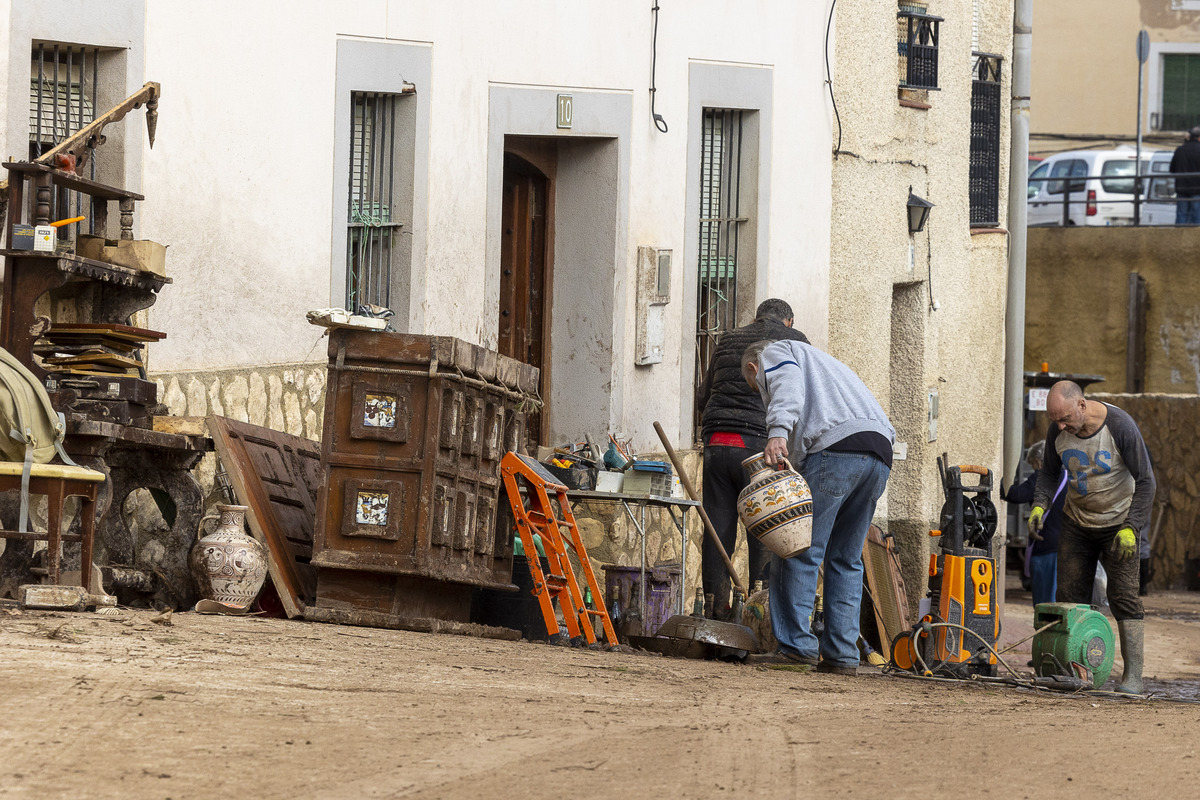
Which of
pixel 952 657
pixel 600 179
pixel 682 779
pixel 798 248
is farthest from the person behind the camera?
pixel 798 248

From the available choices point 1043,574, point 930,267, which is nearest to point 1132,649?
point 1043,574

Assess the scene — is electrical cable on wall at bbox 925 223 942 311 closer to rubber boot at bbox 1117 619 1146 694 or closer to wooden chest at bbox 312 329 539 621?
rubber boot at bbox 1117 619 1146 694

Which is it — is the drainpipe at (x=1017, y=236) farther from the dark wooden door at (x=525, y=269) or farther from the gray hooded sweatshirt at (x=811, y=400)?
the gray hooded sweatshirt at (x=811, y=400)

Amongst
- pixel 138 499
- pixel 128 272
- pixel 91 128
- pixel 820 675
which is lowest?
pixel 820 675

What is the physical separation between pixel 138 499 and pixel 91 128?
1.94 m

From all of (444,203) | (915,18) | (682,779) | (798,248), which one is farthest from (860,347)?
(682,779)

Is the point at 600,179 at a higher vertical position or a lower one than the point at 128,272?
higher

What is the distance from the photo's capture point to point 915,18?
15.6m

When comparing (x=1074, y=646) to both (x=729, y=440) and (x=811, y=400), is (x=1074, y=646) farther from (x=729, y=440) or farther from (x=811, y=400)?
(x=729, y=440)

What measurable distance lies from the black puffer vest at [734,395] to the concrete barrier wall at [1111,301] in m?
14.2

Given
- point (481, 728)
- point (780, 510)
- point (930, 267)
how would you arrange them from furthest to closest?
point (930, 267), point (780, 510), point (481, 728)

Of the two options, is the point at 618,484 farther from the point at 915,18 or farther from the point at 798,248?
the point at 915,18

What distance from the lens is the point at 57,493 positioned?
25.4 feet

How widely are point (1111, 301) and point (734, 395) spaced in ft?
48.0
